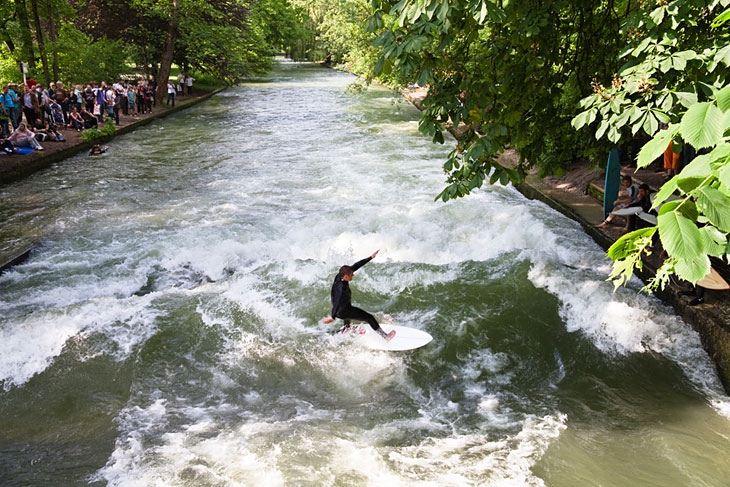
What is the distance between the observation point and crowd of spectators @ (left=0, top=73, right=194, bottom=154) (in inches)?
651

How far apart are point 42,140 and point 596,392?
Answer: 18.2 meters

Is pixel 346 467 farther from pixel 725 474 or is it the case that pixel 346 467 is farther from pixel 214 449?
pixel 725 474

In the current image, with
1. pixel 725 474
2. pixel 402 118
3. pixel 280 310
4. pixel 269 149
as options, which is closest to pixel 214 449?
pixel 280 310

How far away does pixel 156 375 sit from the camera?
688 centimetres

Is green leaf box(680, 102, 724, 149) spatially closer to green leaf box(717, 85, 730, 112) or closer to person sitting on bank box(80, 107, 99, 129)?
green leaf box(717, 85, 730, 112)

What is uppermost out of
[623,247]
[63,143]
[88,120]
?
[623,247]

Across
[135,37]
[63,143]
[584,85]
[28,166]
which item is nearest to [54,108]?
[63,143]

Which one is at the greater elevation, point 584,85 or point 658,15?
point 658,15

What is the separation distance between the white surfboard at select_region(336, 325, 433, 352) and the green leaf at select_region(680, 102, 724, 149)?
532 cm

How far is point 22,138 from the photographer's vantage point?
16406 millimetres

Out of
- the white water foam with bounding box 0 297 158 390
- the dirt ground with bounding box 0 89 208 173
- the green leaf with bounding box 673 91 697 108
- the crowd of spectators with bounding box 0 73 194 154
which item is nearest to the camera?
the green leaf with bounding box 673 91 697 108

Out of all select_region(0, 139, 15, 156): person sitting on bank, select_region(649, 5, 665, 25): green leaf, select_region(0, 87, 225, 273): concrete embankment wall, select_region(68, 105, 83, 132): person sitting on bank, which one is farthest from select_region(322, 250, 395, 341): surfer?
select_region(68, 105, 83, 132): person sitting on bank

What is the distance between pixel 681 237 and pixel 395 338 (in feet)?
18.3

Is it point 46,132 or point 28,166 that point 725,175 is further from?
point 46,132
